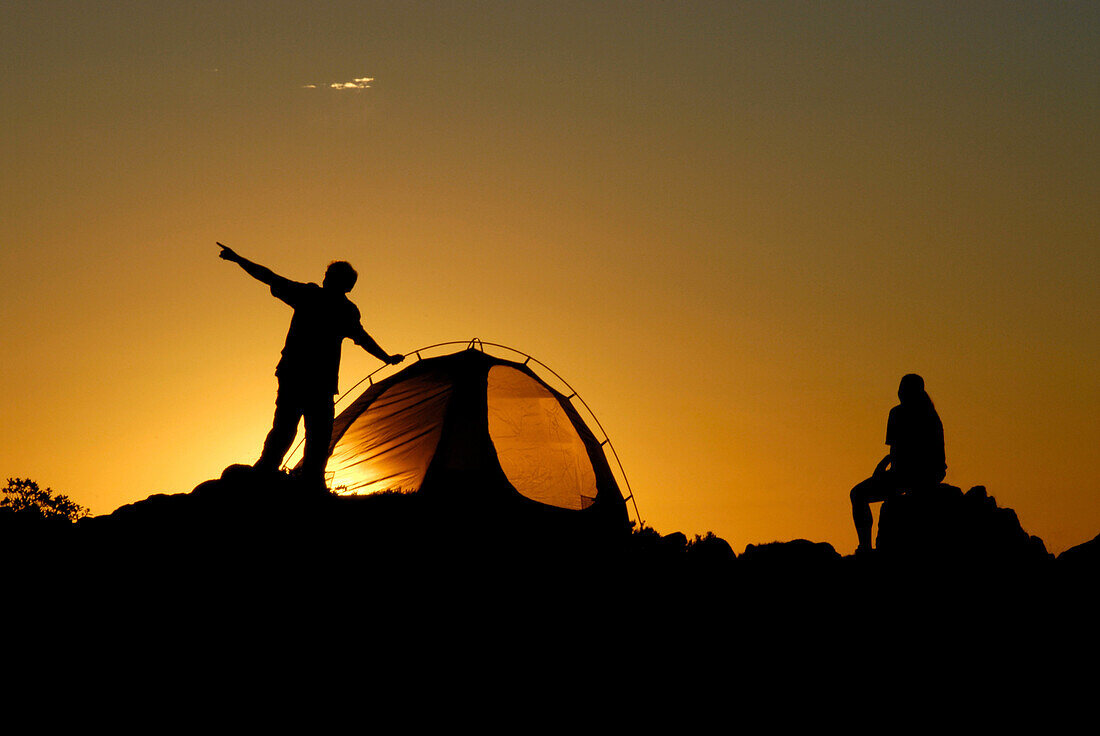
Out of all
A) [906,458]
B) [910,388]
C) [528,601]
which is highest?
[910,388]

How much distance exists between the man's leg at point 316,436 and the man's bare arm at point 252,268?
5.11 feet

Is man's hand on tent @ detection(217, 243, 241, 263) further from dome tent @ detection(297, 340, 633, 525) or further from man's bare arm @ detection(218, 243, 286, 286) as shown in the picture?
dome tent @ detection(297, 340, 633, 525)

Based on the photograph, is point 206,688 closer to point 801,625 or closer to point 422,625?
point 422,625

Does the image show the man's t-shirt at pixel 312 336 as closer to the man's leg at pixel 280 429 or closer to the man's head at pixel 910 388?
the man's leg at pixel 280 429

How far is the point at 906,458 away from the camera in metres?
13.0

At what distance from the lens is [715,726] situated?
10328 mm

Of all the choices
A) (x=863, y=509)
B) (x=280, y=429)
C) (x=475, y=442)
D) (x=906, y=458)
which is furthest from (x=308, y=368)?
(x=906, y=458)

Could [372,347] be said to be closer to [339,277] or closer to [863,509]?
[339,277]

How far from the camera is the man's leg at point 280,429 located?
42.3 feet

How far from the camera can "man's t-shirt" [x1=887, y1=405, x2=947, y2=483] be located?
42.7 ft

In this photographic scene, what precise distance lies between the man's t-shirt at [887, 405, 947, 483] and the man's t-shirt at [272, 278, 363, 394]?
711 cm

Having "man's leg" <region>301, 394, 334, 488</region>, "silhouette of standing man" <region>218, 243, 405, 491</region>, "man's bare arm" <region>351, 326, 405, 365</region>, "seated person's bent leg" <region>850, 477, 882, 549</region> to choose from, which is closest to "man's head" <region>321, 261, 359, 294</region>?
"silhouette of standing man" <region>218, 243, 405, 491</region>

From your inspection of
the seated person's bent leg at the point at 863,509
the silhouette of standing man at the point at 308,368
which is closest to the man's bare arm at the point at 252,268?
the silhouette of standing man at the point at 308,368

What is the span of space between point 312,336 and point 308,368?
41 centimetres
